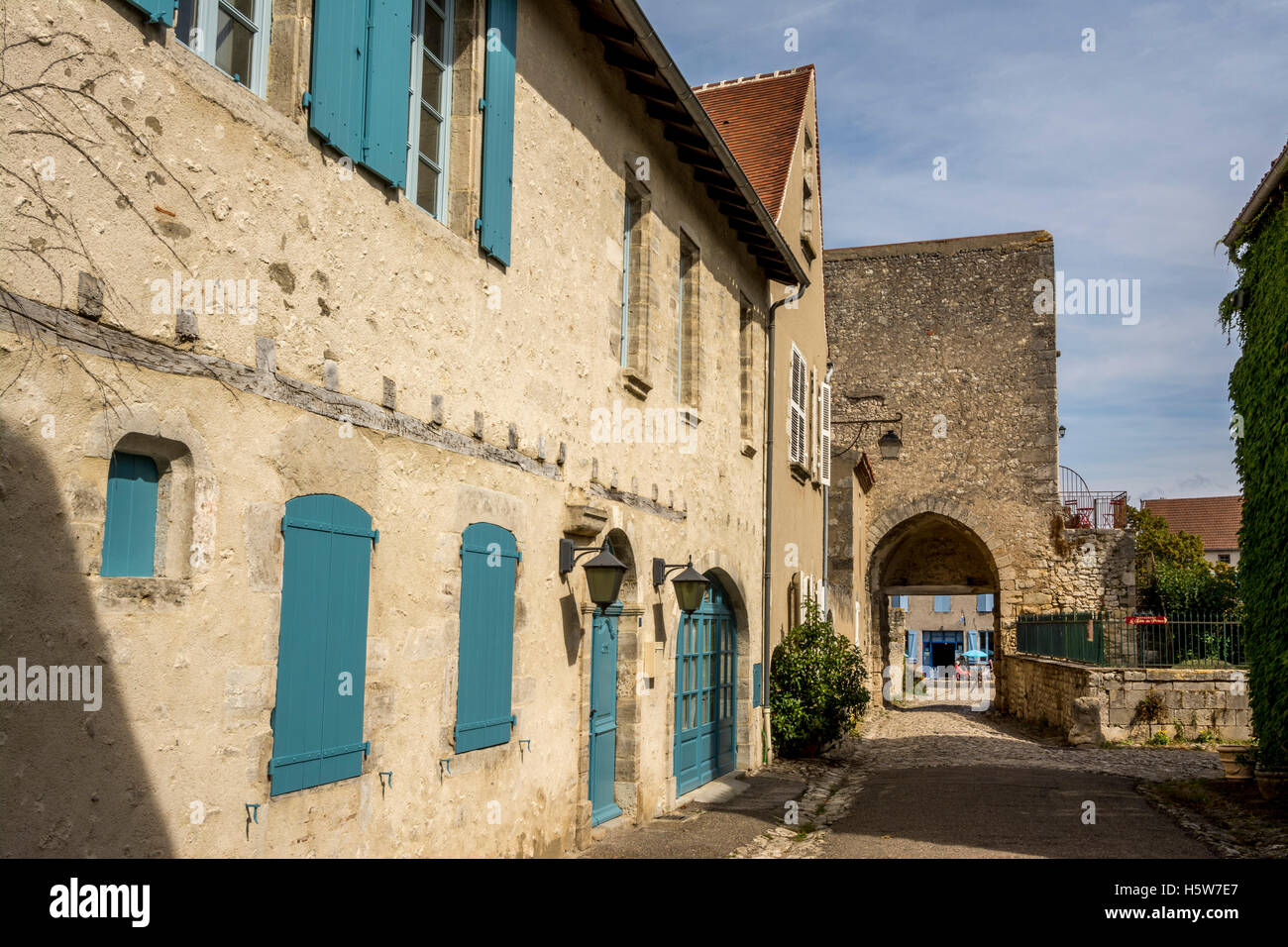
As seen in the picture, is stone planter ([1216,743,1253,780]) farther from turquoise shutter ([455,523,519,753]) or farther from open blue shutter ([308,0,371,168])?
open blue shutter ([308,0,371,168])

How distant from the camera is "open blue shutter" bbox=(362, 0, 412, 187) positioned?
4680 mm

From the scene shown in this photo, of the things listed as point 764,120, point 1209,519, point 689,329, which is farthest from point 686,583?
point 1209,519

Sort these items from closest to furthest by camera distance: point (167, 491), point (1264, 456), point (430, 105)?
point (167, 491), point (430, 105), point (1264, 456)

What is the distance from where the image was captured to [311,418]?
4242 mm

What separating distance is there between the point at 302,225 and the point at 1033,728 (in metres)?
16.5

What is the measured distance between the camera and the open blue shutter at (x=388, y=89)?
468 centimetres

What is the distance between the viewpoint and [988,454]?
23.1 metres

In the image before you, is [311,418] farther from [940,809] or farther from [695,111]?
[940,809]

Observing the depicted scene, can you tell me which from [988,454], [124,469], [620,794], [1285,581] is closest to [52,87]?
[124,469]

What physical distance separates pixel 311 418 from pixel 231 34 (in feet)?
4.74

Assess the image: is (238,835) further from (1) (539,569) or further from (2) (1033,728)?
(2) (1033,728)

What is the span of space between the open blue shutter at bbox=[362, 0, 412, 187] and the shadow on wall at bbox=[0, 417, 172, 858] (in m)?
2.15

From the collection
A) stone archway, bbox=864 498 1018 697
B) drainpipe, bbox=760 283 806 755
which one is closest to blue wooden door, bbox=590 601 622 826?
drainpipe, bbox=760 283 806 755

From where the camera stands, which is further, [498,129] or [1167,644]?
[1167,644]
